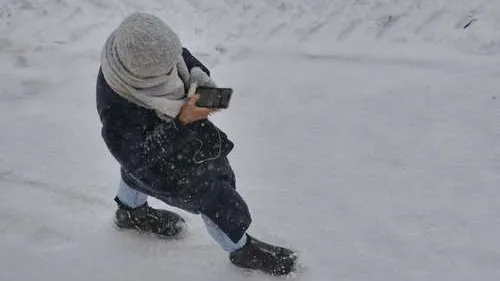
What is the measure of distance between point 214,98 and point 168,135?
7.2 inches

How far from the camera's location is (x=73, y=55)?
13.8 ft

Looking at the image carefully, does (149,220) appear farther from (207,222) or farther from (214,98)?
(214,98)

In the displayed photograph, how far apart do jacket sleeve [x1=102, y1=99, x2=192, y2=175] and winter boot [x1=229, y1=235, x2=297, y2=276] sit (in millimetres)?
551

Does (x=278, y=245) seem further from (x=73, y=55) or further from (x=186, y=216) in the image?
(x=73, y=55)

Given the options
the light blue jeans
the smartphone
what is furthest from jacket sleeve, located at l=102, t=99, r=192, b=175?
the light blue jeans

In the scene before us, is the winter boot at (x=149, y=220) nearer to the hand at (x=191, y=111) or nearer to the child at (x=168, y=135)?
the child at (x=168, y=135)

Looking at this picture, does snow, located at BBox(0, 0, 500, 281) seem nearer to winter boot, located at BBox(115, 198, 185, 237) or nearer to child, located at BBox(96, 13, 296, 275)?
winter boot, located at BBox(115, 198, 185, 237)

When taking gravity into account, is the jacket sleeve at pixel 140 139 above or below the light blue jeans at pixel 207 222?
above

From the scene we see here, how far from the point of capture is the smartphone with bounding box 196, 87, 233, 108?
235 centimetres

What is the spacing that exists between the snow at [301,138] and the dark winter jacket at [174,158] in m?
0.36

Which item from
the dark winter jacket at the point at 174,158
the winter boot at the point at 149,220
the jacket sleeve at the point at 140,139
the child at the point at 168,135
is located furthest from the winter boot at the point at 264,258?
the jacket sleeve at the point at 140,139

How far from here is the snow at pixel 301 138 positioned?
2857 millimetres

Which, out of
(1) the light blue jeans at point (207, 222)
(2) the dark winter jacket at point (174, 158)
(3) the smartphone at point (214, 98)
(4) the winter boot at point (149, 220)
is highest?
(3) the smartphone at point (214, 98)

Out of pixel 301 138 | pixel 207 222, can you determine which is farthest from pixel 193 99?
pixel 301 138
